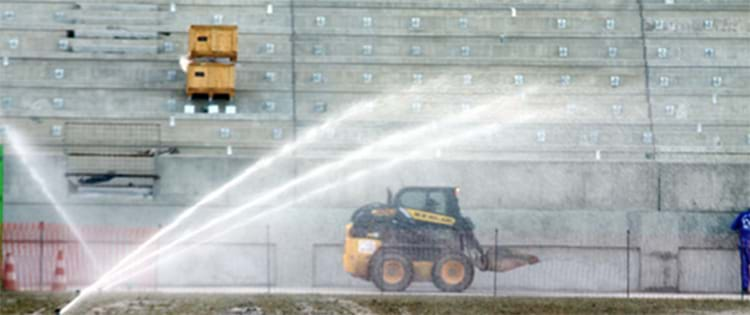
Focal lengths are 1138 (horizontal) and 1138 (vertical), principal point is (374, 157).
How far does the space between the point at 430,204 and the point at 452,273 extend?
190 cm

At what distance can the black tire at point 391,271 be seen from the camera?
93.7 ft

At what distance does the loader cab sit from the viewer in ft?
96.0

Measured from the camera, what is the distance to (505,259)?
99.1ft

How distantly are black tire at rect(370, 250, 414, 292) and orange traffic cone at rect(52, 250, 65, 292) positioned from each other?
7733mm

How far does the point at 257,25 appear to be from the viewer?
4038 cm

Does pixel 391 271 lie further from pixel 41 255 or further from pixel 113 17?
pixel 113 17

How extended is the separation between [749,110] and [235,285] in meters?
19.0

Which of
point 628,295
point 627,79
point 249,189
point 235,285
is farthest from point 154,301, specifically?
point 627,79

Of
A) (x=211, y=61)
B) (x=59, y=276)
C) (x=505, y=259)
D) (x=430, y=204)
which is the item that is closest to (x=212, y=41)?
(x=211, y=61)

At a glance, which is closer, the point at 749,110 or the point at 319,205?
the point at 319,205

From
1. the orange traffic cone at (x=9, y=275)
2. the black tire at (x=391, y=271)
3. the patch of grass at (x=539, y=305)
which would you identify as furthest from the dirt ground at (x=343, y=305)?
the orange traffic cone at (x=9, y=275)

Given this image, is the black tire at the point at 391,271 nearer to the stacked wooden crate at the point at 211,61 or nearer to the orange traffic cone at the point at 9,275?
the orange traffic cone at the point at 9,275

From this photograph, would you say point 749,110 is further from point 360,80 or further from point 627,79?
point 360,80

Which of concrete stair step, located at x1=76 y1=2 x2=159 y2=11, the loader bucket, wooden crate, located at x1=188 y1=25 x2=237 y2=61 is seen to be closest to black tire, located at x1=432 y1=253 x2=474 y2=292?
the loader bucket
